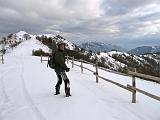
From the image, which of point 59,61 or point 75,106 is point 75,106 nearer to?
point 75,106

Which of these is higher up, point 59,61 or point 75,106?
point 59,61

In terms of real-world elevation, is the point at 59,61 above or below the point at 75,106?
above

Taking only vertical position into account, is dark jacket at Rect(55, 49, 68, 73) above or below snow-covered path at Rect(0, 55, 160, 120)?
above

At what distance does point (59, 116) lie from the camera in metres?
8.84

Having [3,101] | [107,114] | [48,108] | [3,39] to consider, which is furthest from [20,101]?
[3,39]

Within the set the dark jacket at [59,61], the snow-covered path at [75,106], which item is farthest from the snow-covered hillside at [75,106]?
the dark jacket at [59,61]

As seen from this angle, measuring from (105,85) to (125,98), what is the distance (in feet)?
12.1

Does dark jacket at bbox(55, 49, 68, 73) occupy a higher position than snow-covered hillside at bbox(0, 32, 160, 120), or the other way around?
dark jacket at bbox(55, 49, 68, 73)

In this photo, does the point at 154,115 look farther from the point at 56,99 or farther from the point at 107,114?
the point at 56,99

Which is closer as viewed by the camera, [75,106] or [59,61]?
[75,106]

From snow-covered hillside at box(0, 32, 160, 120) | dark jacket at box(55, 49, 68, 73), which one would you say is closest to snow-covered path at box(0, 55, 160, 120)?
snow-covered hillside at box(0, 32, 160, 120)

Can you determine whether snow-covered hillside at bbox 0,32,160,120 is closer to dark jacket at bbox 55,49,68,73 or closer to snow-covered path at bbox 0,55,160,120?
snow-covered path at bbox 0,55,160,120

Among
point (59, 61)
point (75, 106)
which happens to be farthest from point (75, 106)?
point (59, 61)

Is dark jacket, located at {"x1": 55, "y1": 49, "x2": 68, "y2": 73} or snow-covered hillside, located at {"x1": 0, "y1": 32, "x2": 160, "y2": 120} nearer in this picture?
snow-covered hillside, located at {"x1": 0, "y1": 32, "x2": 160, "y2": 120}
